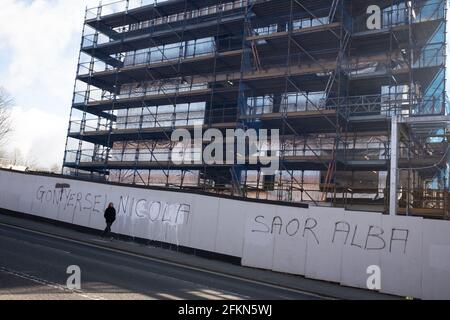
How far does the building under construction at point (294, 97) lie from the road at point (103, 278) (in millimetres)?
7726

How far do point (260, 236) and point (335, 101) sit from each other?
1263 centimetres

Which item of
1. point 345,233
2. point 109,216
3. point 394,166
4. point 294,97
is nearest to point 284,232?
point 345,233

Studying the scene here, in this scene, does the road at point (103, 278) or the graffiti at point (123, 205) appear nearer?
the road at point (103, 278)

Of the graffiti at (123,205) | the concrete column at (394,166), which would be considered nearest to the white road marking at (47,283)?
the graffiti at (123,205)

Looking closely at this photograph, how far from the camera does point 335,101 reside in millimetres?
25406

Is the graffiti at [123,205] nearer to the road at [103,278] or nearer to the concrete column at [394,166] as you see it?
the road at [103,278]

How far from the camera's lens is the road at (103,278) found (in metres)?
8.19

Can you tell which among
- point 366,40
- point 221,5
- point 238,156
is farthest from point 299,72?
point 221,5

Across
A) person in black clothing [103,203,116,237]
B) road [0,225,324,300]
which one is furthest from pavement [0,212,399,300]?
person in black clothing [103,203,116,237]

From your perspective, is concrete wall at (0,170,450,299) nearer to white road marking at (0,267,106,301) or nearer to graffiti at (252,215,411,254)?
graffiti at (252,215,411,254)

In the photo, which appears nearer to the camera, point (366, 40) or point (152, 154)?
point (366, 40)

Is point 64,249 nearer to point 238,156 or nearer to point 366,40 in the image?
point 238,156

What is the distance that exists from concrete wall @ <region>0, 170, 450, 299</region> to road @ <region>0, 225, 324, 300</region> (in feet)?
Answer: 8.37
